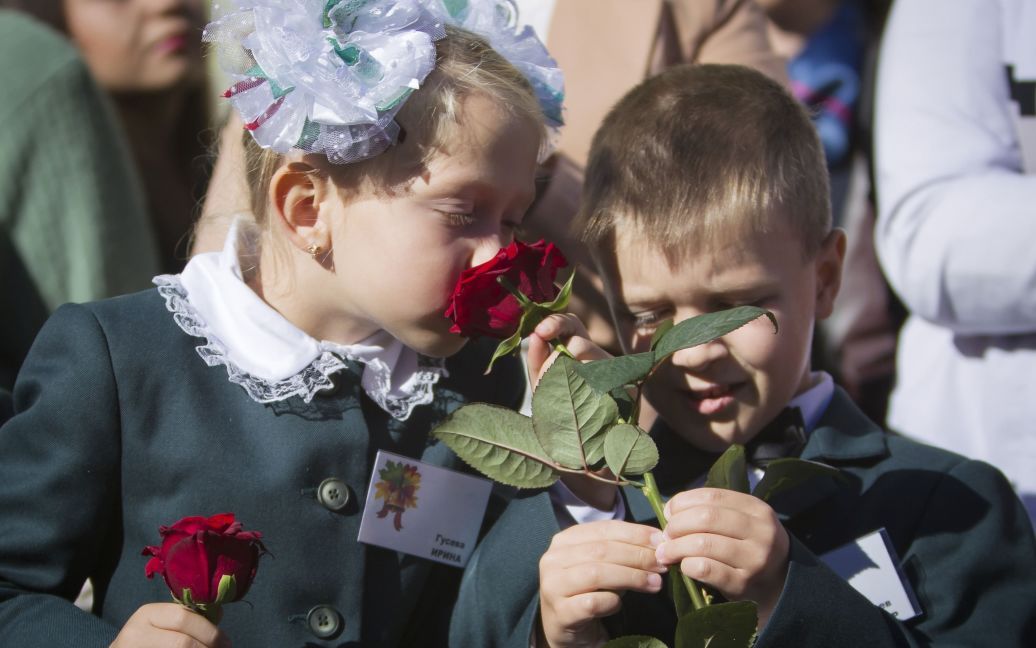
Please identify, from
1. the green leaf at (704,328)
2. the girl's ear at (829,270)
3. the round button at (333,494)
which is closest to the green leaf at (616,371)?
the green leaf at (704,328)

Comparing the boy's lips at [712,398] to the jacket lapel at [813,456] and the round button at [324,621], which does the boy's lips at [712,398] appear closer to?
the jacket lapel at [813,456]

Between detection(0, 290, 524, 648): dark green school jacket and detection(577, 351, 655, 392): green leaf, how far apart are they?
1.91 ft

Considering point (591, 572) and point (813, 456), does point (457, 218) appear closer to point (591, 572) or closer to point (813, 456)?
point (591, 572)

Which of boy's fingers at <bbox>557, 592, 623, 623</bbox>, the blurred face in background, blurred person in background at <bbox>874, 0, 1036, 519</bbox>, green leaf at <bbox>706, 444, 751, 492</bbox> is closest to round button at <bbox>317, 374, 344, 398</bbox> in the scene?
boy's fingers at <bbox>557, 592, 623, 623</bbox>

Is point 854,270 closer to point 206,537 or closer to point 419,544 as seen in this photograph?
point 419,544

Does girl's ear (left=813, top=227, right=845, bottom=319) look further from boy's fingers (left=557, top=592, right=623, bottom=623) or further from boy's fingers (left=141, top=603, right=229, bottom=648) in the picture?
boy's fingers (left=141, top=603, right=229, bottom=648)

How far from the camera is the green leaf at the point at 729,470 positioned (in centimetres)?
164

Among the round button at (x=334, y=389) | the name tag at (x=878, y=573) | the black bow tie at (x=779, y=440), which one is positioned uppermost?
the round button at (x=334, y=389)

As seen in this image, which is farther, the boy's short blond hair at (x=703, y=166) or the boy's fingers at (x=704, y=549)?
the boy's short blond hair at (x=703, y=166)

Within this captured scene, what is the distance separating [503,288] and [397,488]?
19.1 inches

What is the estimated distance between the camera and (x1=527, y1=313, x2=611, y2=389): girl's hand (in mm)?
1721

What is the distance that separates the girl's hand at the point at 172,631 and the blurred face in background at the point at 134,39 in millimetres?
2577

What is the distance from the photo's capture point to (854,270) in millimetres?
3555

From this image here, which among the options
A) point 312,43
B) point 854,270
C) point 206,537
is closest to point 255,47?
point 312,43
